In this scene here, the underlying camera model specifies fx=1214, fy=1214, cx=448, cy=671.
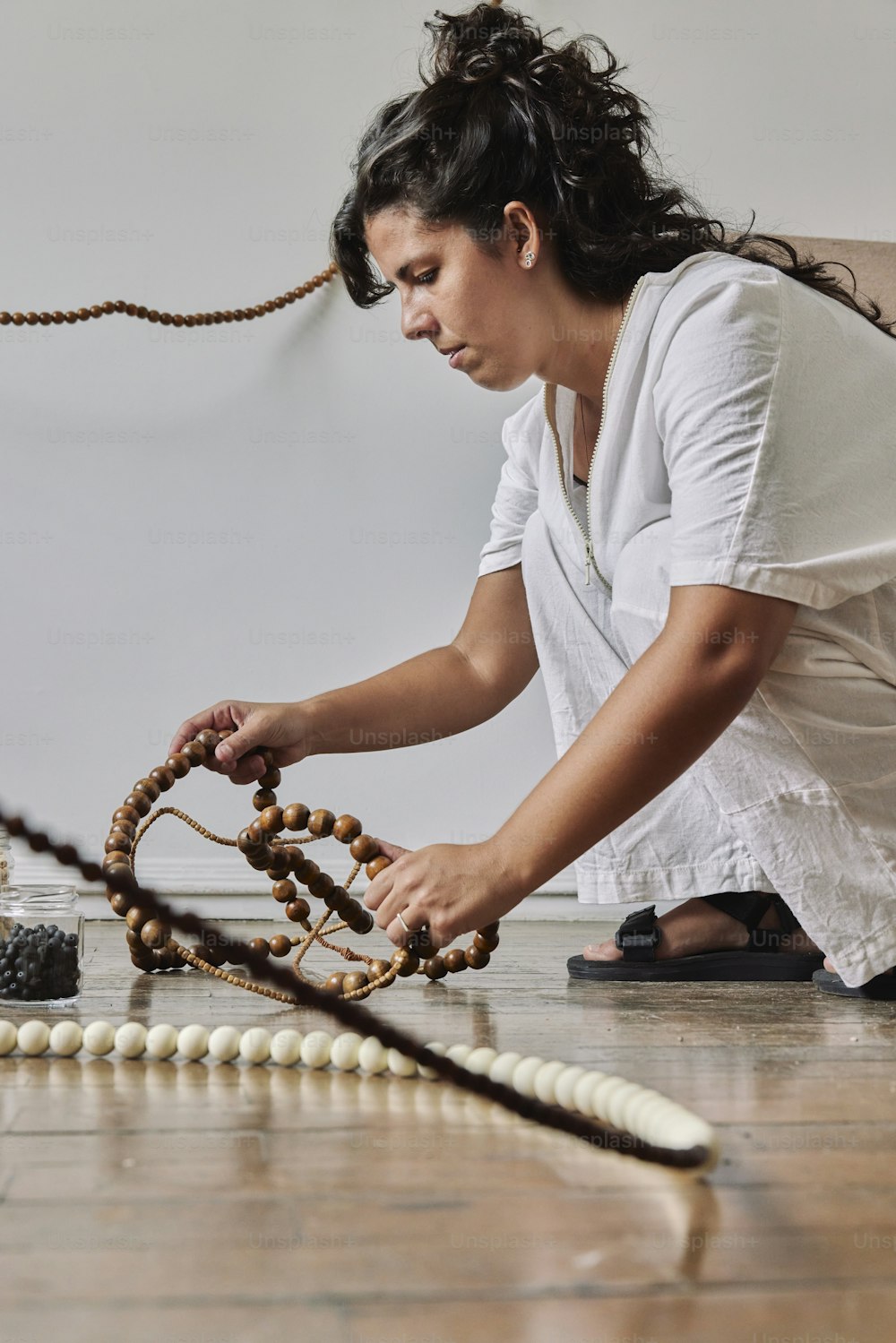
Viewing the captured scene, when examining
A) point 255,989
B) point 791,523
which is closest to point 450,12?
point 791,523

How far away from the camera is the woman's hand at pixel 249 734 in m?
1.33

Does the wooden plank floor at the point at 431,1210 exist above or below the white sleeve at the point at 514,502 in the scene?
below

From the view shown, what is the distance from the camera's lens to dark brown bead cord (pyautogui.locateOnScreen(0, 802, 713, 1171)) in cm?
49

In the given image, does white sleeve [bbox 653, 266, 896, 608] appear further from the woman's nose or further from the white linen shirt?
the woman's nose

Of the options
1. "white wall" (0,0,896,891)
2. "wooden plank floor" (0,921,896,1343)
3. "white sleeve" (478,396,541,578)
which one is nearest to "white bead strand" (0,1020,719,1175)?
"wooden plank floor" (0,921,896,1343)

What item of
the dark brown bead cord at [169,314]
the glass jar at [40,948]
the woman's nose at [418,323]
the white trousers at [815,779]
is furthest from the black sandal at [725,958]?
the dark brown bead cord at [169,314]

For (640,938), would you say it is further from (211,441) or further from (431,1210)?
(211,441)

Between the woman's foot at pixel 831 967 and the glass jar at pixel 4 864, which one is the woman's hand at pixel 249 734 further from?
the woman's foot at pixel 831 967

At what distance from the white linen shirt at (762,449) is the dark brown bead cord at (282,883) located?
0.40m

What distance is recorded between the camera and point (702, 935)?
4.65 ft

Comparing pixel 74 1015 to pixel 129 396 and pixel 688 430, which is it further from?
pixel 129 396

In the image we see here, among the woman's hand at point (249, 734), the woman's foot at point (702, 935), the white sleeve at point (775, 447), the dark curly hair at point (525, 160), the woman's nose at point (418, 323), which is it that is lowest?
the woman's foot at point (702, 935)

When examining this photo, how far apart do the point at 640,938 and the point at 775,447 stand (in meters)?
0.61

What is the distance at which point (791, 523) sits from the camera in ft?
3.50
